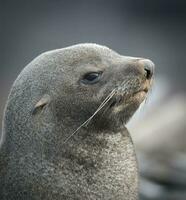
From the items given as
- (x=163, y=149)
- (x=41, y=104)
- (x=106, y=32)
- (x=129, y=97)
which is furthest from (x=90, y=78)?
(x=106, y=32)

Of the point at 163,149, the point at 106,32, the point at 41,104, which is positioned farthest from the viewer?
the point at 106,32

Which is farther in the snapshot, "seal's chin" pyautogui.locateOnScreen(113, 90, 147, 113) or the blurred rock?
the blurred rock

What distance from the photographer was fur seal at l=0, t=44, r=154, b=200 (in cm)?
727

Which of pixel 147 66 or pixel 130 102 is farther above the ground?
pixel 147 66

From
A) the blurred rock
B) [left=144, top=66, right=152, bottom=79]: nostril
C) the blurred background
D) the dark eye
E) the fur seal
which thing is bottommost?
the blurred background

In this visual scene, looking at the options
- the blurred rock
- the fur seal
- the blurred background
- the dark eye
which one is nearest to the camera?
the fur seal

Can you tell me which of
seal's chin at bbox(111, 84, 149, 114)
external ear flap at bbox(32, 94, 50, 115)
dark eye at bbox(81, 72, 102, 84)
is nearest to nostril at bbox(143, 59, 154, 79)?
seal's chin at bbox(111, 84, 149, 114)

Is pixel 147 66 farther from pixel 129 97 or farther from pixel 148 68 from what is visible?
pixel 129 97

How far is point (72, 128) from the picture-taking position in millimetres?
7316

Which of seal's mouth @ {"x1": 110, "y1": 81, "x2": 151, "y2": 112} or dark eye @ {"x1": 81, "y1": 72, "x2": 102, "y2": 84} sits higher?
dark eye @ {"x1": 81, "y1": 72, "x2": 102, "y2": 84}

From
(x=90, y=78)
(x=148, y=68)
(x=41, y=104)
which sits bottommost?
(x=41, y=104)

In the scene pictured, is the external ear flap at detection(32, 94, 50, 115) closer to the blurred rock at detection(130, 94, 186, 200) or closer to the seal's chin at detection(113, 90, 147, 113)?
the seal's chin at detection(113, 90, 147, 113)

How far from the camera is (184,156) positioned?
46.0ft

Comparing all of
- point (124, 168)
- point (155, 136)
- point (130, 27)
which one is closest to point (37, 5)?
point (130, 27)
